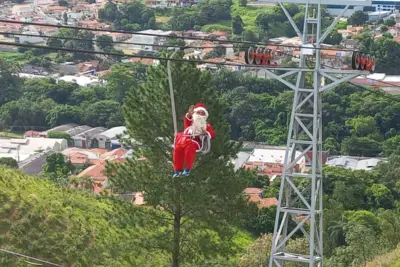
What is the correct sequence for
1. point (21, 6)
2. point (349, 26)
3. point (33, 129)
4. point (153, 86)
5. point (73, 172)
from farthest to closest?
point (21, 6) → point (349, 26) → point (33, 129) → point (73, 172) → point (153, 86)

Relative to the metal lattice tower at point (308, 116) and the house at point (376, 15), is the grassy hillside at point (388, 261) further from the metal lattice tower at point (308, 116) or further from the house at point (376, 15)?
the house at point (376, 15)

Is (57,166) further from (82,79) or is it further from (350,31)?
(350,31)

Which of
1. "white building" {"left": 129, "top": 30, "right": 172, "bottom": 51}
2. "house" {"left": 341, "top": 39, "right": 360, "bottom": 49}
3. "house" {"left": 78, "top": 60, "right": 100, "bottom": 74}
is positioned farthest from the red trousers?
"white building" {"left": 129, "top": 30, "right": 172, "bottom": 51}

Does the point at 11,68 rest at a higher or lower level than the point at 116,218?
lower

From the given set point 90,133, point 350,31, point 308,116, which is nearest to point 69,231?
point 308,116

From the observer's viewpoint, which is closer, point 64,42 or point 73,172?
point 73,172

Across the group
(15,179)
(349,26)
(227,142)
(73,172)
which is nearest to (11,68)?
(73,172)

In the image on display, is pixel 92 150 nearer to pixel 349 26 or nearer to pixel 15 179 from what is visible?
pixel 15 179
